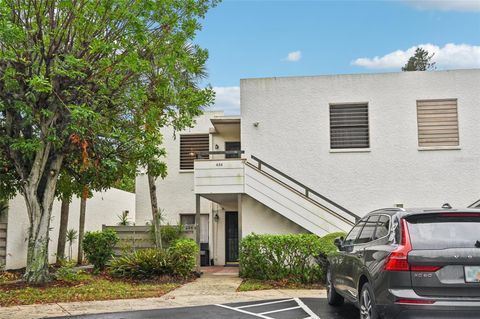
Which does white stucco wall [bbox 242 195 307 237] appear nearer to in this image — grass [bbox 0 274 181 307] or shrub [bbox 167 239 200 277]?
shrub [bbox 167 239 200 277]

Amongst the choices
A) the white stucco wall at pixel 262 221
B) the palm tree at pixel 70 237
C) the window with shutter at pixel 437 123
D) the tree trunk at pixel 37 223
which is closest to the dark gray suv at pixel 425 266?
→ the tree trunk at pixel 37 223

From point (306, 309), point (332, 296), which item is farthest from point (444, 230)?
point (306, 309)

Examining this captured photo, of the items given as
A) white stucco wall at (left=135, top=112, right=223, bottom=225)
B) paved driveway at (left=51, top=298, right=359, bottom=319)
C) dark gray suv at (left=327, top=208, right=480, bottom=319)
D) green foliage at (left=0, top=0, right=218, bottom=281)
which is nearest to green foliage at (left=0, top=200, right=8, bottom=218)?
green foliage at (left=0, top=0, right=218, bottom=281)

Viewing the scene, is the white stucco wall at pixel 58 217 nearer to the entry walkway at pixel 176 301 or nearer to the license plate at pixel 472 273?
the entry walkway at pixel 176 301

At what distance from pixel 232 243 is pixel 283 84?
6389 mm

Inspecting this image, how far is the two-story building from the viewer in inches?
605

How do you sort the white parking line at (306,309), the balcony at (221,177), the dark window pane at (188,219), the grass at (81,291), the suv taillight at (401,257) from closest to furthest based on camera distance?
the suv taillight at (401,257)
the white parking line at (306,309)
the grass at (81,291)
the balcony at (221,177)
the dark window pane at (188,219)

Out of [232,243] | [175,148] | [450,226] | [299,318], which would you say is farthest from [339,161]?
[450,226]

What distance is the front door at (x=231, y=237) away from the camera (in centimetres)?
1809

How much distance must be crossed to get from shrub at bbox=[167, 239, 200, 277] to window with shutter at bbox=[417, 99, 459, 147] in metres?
8.35

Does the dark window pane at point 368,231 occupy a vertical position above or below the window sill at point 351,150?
below

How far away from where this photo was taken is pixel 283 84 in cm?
1639

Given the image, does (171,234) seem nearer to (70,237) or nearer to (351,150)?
(70,237)

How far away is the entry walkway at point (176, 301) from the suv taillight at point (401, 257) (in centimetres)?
471
